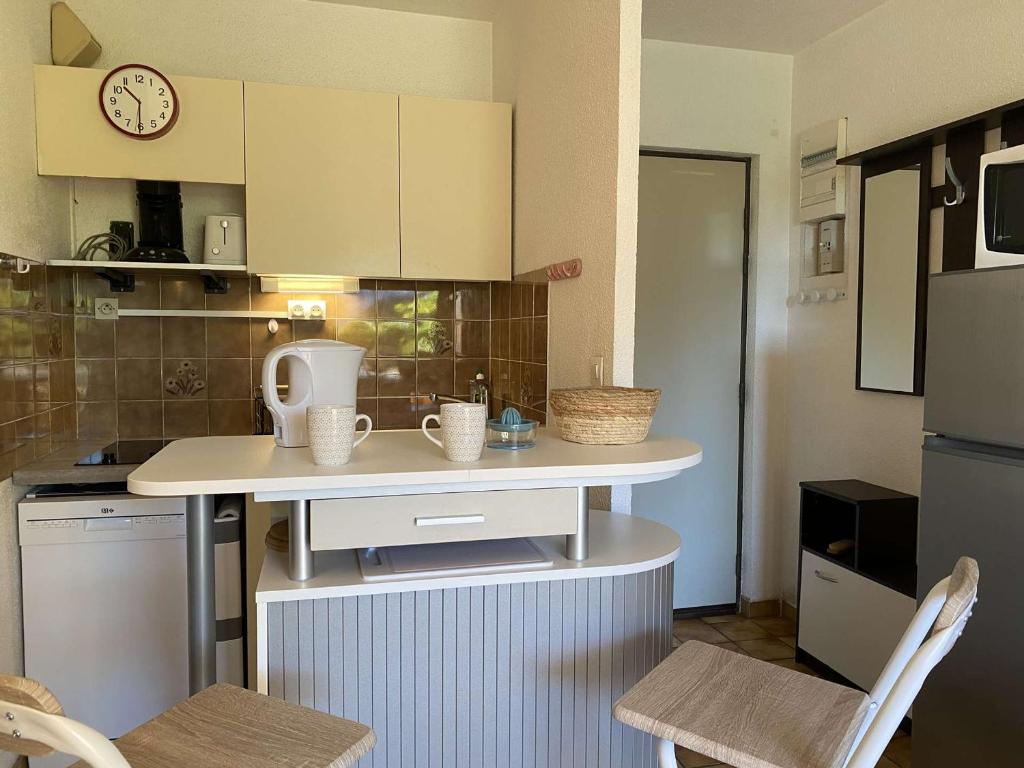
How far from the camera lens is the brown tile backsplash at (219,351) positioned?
263cm

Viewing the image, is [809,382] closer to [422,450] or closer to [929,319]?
[929,319]

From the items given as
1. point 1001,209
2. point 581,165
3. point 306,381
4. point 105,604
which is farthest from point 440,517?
point 1001,209

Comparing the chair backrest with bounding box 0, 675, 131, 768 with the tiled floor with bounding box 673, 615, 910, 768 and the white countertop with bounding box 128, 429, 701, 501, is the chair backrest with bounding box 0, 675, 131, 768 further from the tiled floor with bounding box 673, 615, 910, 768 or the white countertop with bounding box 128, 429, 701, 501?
the tiled floor with bounding box 673, 615, 910, 768

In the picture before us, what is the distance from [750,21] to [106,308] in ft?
9.25

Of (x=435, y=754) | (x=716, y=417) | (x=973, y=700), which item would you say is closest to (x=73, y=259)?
(x=435, y=754)

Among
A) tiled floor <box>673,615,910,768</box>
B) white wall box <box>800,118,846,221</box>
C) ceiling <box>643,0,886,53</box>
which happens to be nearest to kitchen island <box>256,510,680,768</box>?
tiled floor <box>673,615,910,768</box>

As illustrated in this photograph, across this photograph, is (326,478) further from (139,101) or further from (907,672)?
(139,101)

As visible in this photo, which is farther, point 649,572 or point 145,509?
point 145,509

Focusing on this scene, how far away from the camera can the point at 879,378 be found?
288 cm

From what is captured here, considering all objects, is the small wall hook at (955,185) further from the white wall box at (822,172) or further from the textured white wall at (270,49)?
the textured white wall at (270,49)

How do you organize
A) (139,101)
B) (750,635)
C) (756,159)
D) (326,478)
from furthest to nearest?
(756,159) < (750,635) < (139,101) < (326,478)

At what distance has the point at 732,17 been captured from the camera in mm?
2994

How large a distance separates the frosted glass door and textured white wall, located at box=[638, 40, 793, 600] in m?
0.08

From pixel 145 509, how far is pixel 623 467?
1.58 m
